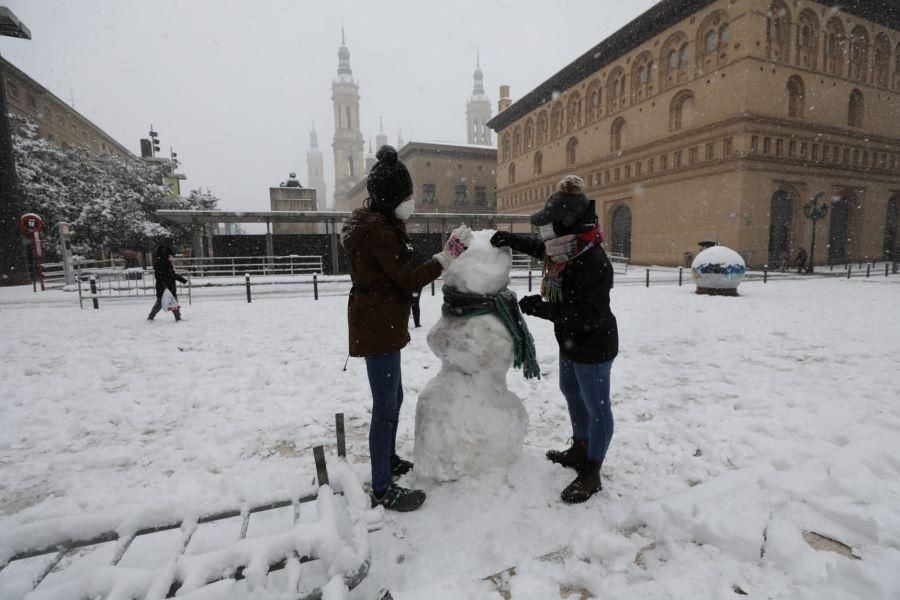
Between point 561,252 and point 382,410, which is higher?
point 561,252

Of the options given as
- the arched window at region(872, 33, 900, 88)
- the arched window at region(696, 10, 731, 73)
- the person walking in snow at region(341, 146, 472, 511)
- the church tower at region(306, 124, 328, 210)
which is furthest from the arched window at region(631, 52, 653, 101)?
the church tower at region(306, 124, 328, 210)

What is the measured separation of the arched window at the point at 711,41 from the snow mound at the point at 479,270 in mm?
25492

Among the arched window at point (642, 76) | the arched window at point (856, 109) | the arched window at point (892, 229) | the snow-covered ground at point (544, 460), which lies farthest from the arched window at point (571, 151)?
the snow-covered ground at point (544, 460)

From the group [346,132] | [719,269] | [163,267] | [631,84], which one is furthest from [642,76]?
[346,132]

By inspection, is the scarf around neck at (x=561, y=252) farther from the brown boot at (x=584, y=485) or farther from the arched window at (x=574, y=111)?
the arched window at (x=574, y=111)

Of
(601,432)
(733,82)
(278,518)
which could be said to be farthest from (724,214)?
(278,518)

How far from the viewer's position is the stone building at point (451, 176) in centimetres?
4409

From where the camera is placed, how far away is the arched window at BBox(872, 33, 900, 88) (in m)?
24.1

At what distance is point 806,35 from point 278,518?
31.1 m

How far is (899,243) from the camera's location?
1037 inches

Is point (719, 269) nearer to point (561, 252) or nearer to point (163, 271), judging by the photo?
point (561, 252)

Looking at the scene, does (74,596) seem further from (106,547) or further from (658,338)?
(658,338)

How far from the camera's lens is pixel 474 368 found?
2.67 metres

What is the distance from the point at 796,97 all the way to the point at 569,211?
27884 mm
